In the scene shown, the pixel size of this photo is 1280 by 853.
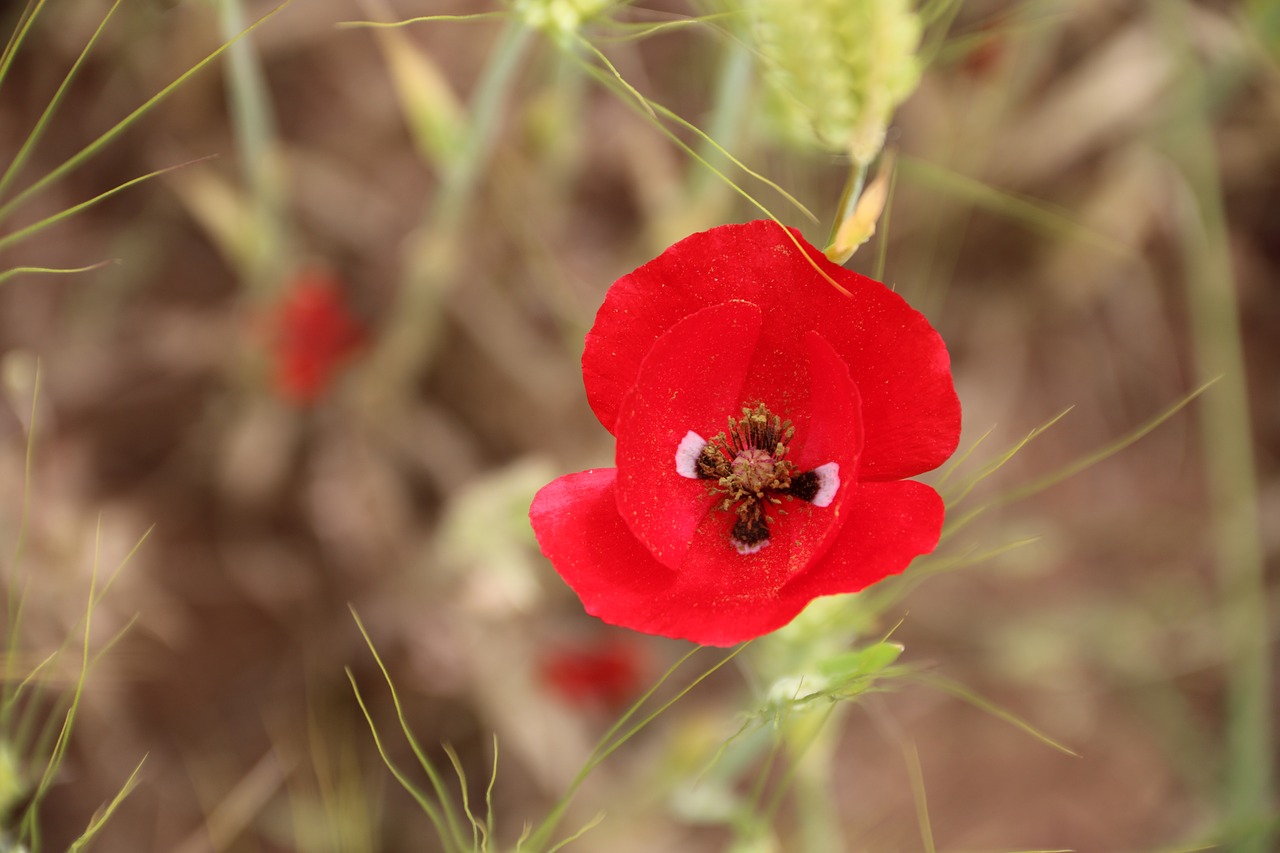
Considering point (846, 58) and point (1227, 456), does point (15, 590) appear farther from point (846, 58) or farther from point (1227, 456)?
point (1227, 456)

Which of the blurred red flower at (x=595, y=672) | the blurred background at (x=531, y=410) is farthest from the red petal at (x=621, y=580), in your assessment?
the blurred red flower at (x=595, y=672)

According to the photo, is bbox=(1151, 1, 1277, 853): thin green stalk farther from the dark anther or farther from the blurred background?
the dark anther

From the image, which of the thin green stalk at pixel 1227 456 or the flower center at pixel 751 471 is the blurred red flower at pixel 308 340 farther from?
the thin green stalk at pixel 1227 456

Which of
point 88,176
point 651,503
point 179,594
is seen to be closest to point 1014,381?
point 651,503

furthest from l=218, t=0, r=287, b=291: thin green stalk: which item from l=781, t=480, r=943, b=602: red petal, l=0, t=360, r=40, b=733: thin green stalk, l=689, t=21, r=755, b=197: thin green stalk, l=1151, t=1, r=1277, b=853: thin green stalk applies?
l=1151, t=1, r=1277, b=853: thin green stalk

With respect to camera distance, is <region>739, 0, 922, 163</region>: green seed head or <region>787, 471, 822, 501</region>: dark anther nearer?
<region>739, 0, 922, 163</region>: green seed head

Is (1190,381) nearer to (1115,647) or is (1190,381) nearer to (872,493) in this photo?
(1115,647)
